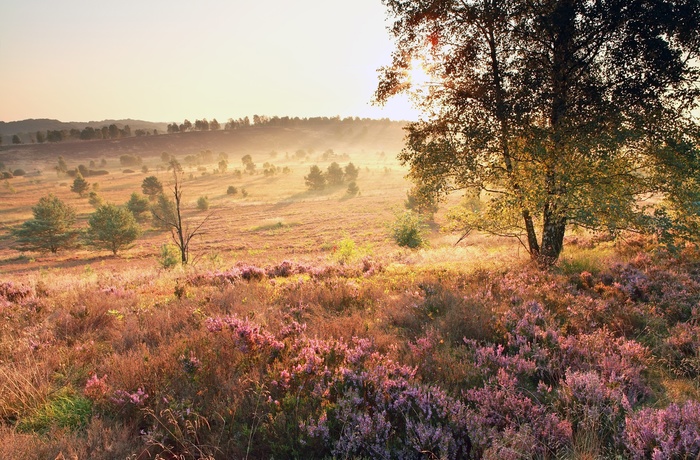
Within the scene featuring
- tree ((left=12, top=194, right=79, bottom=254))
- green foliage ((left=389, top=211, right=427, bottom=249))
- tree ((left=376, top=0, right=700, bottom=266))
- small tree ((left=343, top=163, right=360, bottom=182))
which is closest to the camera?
tree ((left=376, top=0, right=700, bottom=266))

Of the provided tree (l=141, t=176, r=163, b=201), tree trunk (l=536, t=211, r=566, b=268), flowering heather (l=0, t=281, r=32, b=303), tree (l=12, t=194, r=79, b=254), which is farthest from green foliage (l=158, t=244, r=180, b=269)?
tree (l=141, t=176, r=163, b=201)

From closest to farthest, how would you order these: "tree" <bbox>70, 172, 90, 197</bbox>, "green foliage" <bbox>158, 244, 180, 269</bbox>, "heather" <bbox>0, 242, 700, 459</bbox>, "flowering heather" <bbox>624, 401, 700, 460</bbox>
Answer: "flowering heather" <bbox>624, 401, 700, 460</bbox> < "heather" <bbox>0, 242, 700, 459</bbox> < "green foliage" <bbox>158, 244, 180, 269</bbox> < "tree" <bbox>70, 172, 90, 197</bbox>

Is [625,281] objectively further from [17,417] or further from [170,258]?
[170,258]

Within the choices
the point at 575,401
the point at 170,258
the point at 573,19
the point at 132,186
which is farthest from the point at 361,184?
the point at 575,401

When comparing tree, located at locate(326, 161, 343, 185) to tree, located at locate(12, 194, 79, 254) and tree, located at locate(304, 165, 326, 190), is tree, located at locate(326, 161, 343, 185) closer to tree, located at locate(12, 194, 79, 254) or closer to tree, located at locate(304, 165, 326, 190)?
tree, located at locate(304, 165, 326, 190)

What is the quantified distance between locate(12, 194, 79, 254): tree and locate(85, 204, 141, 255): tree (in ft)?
17.8

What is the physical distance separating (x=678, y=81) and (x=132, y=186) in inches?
4810

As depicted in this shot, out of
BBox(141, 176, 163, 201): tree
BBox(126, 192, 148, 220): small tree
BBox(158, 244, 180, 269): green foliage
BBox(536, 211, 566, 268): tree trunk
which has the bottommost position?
BBox(158, 244, 180, 269): green foliage

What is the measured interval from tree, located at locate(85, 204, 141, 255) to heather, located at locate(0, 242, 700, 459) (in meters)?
46.3

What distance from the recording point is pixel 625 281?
6.99 metres

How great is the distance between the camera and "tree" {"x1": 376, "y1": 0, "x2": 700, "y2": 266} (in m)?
8.62

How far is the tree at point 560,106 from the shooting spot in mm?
8625

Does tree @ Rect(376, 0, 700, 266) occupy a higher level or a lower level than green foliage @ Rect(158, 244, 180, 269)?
higher

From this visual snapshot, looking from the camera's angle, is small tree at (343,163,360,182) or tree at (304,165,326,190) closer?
tree at (304,165,326,190)
